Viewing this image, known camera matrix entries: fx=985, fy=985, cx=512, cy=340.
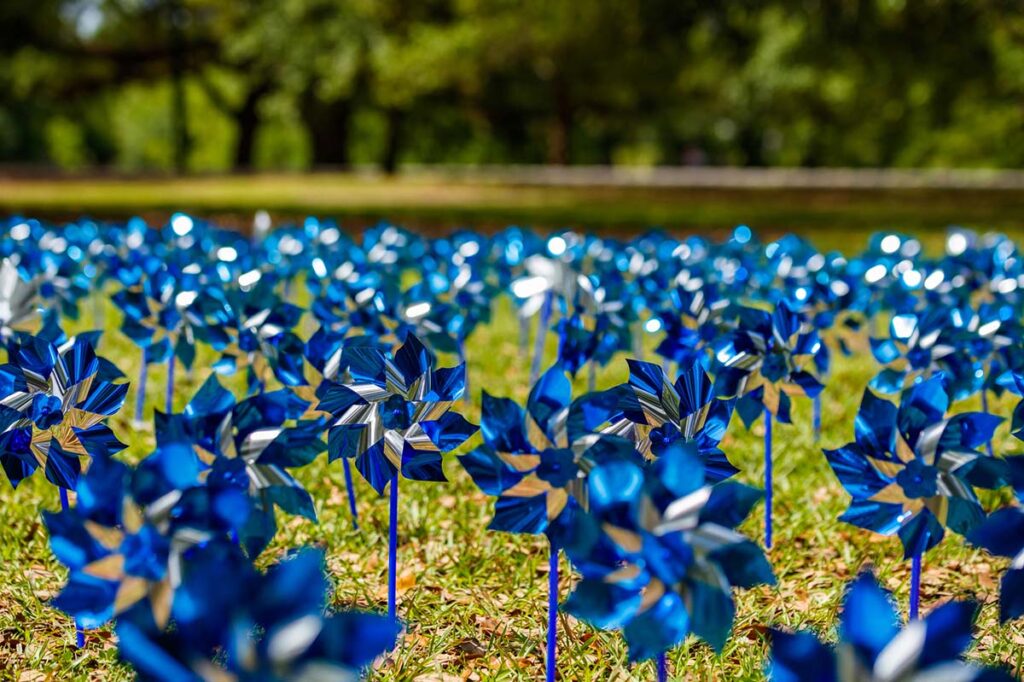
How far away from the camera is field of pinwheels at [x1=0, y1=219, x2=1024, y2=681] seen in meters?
1.45

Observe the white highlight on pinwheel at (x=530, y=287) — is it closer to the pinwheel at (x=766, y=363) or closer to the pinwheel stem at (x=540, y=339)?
the pinwheel stem at (x=540, y=339)

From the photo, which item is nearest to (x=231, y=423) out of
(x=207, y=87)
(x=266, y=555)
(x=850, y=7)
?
(x=266, y=555)

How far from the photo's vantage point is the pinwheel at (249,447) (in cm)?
183

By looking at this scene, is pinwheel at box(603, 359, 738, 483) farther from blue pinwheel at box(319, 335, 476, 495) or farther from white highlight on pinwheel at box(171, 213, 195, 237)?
white highlight on pinwheel at box(171, 213, 195, 237)

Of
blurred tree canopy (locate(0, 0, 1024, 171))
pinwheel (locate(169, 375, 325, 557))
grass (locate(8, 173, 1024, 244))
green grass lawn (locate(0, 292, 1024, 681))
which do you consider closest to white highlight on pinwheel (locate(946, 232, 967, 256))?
green grass lawn (locate(0, 292, 1024, 681))

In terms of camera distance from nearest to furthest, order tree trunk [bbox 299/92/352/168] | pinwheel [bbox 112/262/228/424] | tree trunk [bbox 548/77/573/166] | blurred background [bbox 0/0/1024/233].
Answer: pinwheel [bbox 112/262/228/424] → blurred background [bbox 0/0/1024/233] → tree trunk [bbox 548/77/573/166] → tree trunk [bbox 299/92/352/168]

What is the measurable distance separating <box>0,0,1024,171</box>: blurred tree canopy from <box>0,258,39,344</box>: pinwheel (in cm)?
1113

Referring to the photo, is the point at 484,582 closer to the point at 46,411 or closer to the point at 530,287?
the point at 46,411

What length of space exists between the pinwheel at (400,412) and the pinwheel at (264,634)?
0.84 metres

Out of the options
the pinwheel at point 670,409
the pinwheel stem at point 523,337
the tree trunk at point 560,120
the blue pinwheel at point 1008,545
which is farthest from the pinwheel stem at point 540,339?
the tree trunk at point 560,120

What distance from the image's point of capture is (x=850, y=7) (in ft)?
44.3

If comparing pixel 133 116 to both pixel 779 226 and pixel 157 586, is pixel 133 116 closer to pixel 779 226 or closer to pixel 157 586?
pixel 779 226

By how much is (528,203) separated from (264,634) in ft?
55.7

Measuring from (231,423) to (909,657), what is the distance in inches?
48.2
